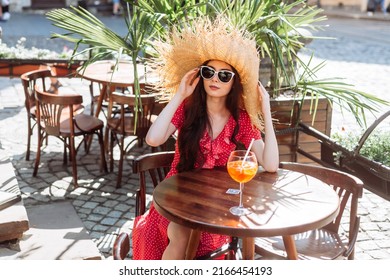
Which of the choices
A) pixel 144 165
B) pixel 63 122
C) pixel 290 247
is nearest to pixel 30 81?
pixel 63 122

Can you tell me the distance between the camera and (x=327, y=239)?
2988mm

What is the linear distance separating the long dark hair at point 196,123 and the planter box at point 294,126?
1599 millimetres

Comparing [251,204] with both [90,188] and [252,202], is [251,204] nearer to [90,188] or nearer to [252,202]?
[252,202]

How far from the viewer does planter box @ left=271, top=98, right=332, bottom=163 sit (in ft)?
15.5

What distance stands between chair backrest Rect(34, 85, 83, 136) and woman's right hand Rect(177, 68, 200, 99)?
1831 millimetres

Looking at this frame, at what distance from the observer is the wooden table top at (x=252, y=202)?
2328 millimetres

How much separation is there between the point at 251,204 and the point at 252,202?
3cm

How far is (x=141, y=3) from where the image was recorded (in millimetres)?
3678

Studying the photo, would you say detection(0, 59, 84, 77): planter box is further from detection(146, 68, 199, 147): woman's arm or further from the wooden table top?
Answer: the wooden table top

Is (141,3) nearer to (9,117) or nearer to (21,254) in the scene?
(21,254)

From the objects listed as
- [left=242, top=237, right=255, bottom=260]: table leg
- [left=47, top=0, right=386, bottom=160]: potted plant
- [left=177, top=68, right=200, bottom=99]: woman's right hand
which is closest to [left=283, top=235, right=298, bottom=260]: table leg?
[left=242, top=237, right=255, bottom=260]: table leg
